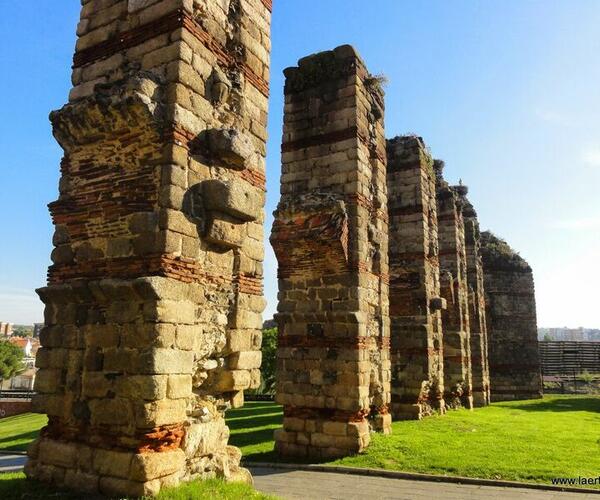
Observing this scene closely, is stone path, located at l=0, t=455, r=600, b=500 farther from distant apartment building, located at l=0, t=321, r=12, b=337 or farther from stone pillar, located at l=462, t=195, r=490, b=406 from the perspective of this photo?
distant apartment building, located at l=0, t=321, r=12, b=337

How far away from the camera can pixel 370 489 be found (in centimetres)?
707

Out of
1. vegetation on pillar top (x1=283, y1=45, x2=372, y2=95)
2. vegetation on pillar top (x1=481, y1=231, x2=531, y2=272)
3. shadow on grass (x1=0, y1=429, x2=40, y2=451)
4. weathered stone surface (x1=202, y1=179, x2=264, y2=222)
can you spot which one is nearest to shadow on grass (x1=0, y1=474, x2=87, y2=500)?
weathered stone surface (x1=202, y1=179, x2=264, y2=222)

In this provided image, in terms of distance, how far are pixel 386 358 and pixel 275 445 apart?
3.03 metres

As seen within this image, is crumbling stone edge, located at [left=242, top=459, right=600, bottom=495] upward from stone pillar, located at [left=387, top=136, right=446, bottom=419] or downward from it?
downward

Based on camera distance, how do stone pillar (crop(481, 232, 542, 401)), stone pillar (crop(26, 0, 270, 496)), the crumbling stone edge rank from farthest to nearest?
stone pillar (crop(481, 232, 542, 401)) → the crumbling stone edge → stone pillar (crop(26, 0, 270, 496))

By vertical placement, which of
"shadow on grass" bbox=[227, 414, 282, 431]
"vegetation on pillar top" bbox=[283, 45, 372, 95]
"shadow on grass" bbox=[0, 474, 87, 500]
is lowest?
"shadow on grass" bbox=[227, 414, 282, 431]

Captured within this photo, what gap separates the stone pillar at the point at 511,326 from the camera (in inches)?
969

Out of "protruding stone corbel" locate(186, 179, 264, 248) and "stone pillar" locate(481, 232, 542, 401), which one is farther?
"stone pillar" locate(481, 232, 542, 401)

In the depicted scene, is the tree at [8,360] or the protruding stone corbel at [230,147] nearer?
the protruding stone corbel at [230,147]

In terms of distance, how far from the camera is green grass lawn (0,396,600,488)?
786cm

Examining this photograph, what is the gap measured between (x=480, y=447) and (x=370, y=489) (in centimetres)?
335

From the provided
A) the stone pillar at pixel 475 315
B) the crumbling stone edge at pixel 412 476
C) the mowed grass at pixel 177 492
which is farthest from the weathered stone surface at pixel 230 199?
the stone pillar at pixel 475 315

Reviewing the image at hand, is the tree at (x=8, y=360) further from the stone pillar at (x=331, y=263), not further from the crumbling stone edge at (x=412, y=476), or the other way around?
the crumbling stone edge at (x=412, y=476)

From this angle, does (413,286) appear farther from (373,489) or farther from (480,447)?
(373,489)
